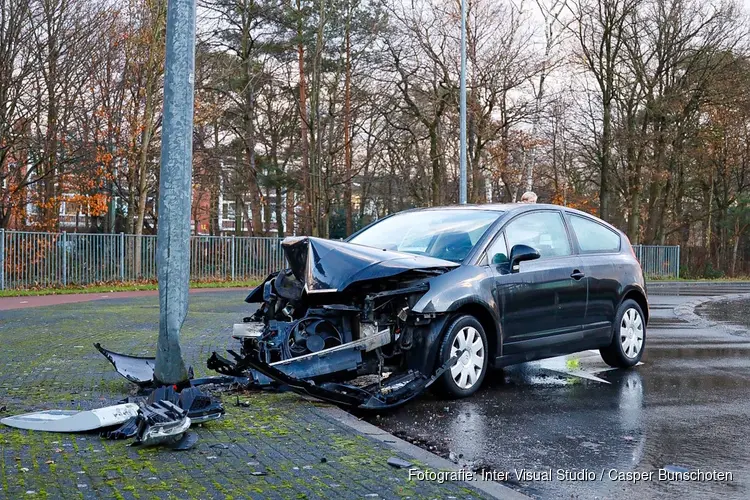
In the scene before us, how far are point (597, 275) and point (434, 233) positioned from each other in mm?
1863

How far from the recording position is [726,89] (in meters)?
35.5

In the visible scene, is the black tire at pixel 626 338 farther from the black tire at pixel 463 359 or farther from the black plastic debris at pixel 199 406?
the black plastic debris at pixel 199 406

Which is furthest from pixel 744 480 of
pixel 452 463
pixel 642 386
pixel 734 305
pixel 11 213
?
pixel 11 213

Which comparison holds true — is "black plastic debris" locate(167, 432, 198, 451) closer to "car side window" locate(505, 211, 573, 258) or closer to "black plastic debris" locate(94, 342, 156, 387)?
"black plastic debris" locate(94, 342, 156, 387)

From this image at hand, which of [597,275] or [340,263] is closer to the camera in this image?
[340,263]

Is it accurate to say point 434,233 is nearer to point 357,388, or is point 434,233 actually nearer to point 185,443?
point 357,388

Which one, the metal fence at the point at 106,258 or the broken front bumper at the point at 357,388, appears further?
the metal fence at the point at 106,258

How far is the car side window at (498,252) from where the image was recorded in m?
7.03

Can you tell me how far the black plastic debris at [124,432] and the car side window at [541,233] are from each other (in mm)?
3778

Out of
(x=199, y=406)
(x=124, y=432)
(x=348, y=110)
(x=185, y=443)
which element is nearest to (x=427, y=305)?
(x=199, y=406)

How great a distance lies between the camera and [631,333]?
8562mm

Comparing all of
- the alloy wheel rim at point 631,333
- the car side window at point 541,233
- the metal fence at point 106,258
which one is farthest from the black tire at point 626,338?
the metal fence at point 106,258

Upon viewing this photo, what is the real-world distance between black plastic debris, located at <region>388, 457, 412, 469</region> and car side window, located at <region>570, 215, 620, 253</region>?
4.22 m

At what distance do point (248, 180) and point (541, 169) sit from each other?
16124 millimetres
